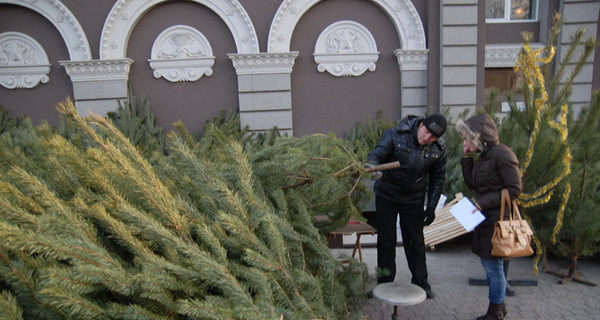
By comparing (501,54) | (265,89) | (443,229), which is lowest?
(443,229)

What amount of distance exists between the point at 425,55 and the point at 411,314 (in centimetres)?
550

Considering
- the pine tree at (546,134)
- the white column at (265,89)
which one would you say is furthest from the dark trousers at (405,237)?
the white column at (265,89)

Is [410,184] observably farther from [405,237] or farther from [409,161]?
[405,237]

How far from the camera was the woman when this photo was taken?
2869mm

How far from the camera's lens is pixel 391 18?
7098mm

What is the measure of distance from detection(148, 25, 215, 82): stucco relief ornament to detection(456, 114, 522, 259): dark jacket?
5489mm

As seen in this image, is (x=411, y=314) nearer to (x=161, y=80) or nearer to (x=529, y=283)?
(x=529, y=283)

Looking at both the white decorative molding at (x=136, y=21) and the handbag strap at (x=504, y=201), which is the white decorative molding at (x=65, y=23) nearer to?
the white decorative molding at (x=136, y=21)

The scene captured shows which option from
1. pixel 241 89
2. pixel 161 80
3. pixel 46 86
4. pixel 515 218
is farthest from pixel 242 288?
pixel 46 86

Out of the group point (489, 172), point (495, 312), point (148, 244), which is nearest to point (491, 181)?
point (489, 172)

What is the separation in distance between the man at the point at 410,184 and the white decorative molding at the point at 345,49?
4.03m

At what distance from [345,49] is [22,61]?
640 centimetres

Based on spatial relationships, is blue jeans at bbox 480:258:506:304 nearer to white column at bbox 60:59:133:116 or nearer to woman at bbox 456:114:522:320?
woman at bbox 456:114:522:320

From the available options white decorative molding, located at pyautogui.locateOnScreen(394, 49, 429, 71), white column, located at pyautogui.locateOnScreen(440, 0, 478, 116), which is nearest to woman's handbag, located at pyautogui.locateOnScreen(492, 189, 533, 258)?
white column, located at pyautogui.locateOnScreen(440, 0, 478, 116)
